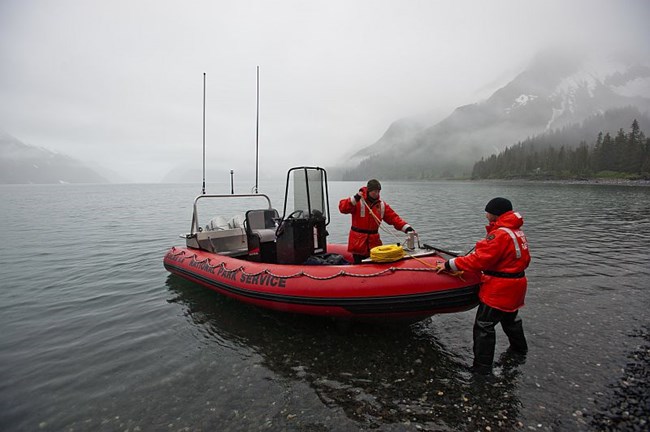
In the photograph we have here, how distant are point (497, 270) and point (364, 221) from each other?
255 centimetres

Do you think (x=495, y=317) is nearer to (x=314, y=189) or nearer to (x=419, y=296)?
(x=419, y=296)

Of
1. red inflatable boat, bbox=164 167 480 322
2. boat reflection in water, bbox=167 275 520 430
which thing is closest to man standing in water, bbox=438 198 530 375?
red inflatable boat, bbox=164 167 480 322

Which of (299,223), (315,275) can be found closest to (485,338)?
(315,275)

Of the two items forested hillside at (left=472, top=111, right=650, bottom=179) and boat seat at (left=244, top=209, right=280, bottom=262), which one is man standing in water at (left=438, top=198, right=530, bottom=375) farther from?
forested hillside at (left=472, top=111, right=650, bottom=179)

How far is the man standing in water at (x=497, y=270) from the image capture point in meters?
3.95

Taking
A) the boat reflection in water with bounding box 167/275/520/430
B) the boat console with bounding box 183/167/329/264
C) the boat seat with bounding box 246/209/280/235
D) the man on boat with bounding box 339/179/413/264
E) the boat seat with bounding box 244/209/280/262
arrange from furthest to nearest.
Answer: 1. the boat seat with bounding box 246/209/280/235
2. the boat seat with bounding box 244/209/280/262
3. the boat console with bounding box 183/167/329/264
4. the man on boat with bounding box 339/179/413/264
5. the boat reflection in water with bounding box 167/275/520/430

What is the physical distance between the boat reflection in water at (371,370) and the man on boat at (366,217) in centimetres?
141

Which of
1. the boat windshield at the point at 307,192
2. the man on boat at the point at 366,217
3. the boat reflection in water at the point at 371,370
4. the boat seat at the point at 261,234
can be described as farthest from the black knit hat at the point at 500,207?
the boat seat at the point at 261,234

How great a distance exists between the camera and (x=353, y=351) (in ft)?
16.2

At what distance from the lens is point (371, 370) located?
4457 millimetres

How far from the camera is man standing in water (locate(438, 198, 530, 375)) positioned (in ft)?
13.0

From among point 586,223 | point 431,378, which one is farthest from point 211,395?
point 586,223

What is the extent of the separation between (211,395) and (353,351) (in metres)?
1.99

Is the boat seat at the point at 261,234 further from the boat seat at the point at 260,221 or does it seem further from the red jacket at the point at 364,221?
the red jacket at the point at 364,221
